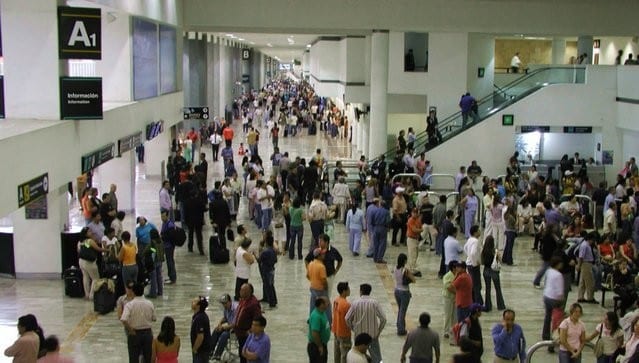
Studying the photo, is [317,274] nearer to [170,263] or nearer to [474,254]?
[474,254]

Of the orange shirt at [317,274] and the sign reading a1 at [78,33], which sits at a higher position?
the sign reading a1 at [78,33]

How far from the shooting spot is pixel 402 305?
12625 millimetres

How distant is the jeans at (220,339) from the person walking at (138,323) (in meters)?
0.92

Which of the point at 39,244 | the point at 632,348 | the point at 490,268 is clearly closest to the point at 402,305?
the point at 490,268

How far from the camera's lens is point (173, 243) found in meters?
15.8

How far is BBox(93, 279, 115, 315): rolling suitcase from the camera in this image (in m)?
13.9

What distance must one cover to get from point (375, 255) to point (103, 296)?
19.8 ft

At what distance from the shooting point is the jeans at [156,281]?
14.8 m

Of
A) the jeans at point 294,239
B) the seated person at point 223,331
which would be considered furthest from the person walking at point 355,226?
the seated person at point 223,331

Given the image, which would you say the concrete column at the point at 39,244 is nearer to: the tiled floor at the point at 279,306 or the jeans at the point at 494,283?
the tiled floor at the point at 279,306

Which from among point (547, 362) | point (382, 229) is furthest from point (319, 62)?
point (547, 362)

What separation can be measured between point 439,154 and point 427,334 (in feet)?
63.0

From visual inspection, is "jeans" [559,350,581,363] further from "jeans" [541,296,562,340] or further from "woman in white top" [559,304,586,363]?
"jeans" [541,296,562,340]

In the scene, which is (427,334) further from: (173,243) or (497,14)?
(497,14)
